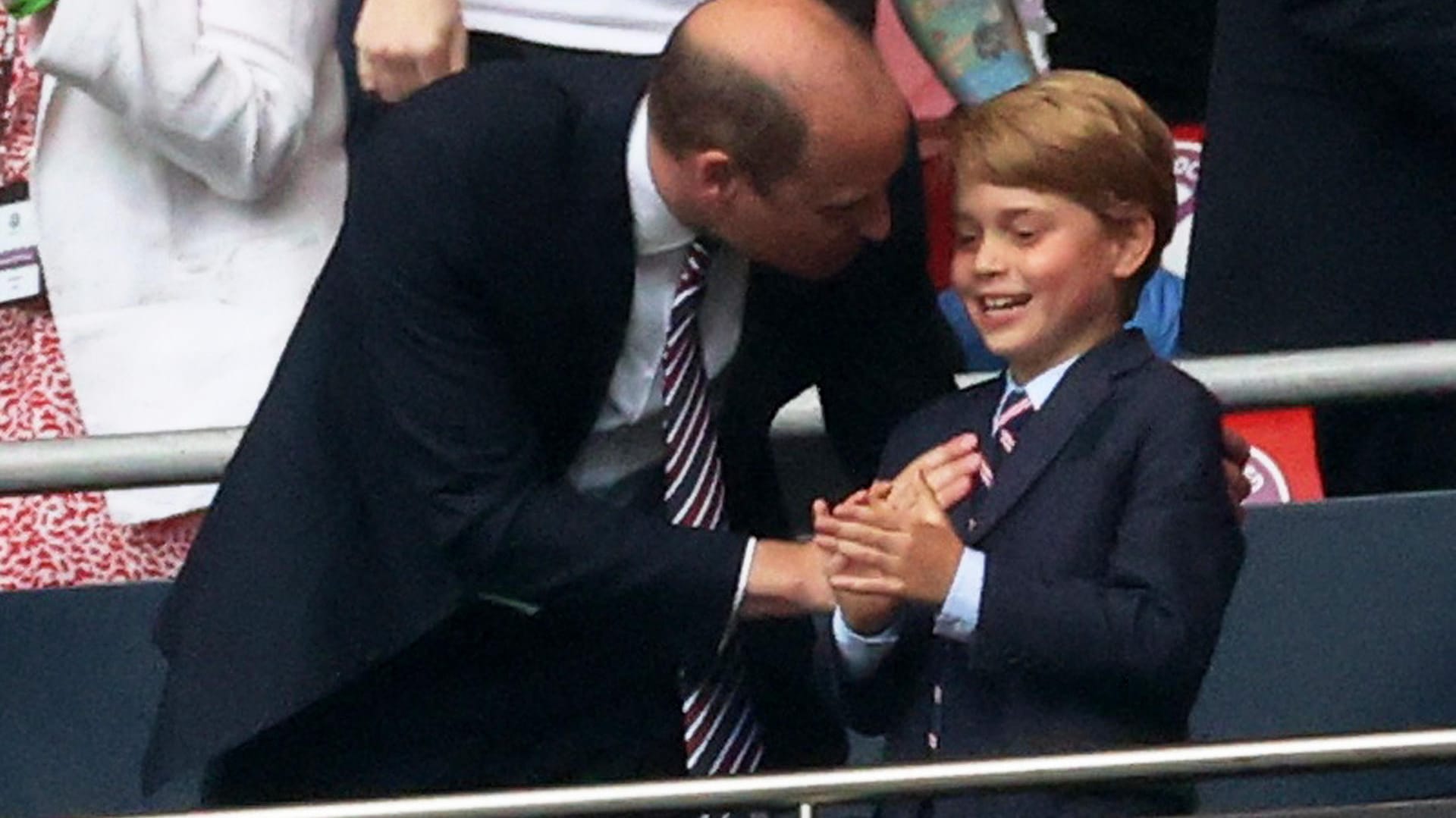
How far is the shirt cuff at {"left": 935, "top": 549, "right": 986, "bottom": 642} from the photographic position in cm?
284

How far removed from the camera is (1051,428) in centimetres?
295

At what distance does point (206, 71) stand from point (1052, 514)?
3.90 feet

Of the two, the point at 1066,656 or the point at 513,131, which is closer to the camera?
the point at 1066,656

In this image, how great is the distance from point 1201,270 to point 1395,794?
2.19 ft

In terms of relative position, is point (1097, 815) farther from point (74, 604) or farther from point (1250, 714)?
point (74, 604)

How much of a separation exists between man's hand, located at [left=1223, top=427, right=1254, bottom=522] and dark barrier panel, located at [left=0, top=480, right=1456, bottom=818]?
94 cm

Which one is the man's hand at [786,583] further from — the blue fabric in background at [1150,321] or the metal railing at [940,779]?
the blue fabric in background at [1150,321]

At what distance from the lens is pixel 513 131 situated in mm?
3016

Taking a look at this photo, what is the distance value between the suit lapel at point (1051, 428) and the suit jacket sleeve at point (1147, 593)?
0.05 meters

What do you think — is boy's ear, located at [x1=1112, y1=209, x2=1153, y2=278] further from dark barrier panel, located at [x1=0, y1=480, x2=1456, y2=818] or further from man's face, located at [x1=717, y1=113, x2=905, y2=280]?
dark barrier panel, located at [x1=0, y1=480, x2=1456, y2=818]

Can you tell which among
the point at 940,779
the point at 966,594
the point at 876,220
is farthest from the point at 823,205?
the point at 940,779

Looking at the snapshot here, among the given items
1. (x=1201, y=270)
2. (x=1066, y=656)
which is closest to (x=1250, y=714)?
(x=1201, y=270)

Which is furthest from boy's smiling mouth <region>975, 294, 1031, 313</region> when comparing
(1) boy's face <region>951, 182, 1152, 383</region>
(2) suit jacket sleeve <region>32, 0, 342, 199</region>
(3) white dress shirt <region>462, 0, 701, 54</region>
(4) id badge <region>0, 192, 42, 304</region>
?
(4) id badge <region>0, 192, 42, 304</region>

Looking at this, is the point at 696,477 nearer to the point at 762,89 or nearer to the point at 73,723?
the point at 762,89
